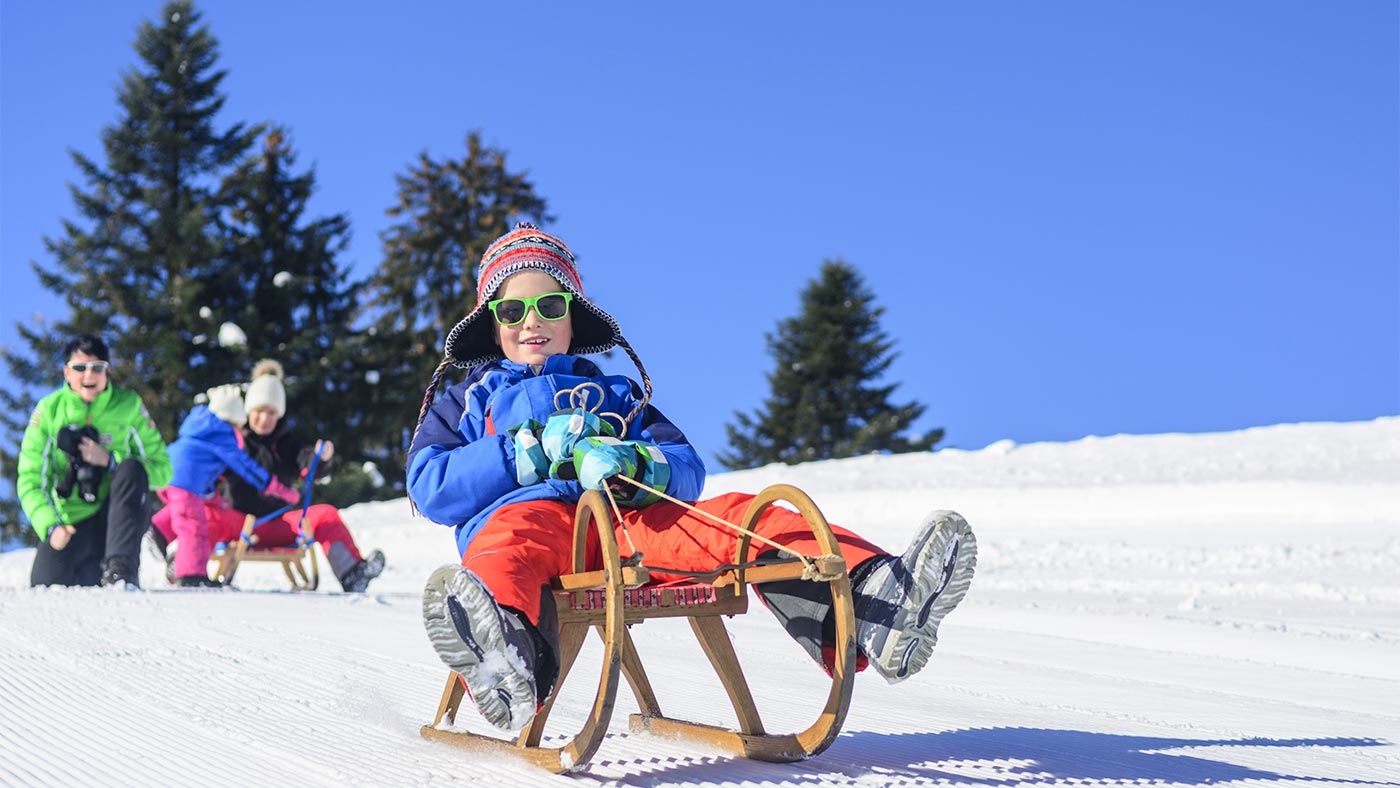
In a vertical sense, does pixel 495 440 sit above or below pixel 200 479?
below

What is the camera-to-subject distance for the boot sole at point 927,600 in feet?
7.96

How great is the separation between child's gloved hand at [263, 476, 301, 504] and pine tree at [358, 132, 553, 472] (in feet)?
62.5

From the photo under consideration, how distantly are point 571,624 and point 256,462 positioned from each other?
614cm

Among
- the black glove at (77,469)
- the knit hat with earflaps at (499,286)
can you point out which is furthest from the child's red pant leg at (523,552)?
the black glove at (77,469)

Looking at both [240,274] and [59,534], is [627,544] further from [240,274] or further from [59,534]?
[240,274]

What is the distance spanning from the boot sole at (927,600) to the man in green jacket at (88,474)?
577 centimetres

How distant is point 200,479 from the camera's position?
26.0 feet

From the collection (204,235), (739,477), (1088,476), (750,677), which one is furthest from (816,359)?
(750,677)

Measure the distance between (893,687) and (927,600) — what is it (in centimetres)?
186

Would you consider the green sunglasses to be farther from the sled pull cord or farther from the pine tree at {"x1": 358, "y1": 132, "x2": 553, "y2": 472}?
the pine tree at {"x1": 358, "y1": 132, "x2": 553, "y2": 472}

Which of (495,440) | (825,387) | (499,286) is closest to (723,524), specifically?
(495,440)

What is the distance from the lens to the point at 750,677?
4.21 m

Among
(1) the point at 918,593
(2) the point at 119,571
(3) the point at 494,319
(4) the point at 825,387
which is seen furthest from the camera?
(4) the point at 825,387

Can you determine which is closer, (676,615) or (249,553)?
(676,615)
